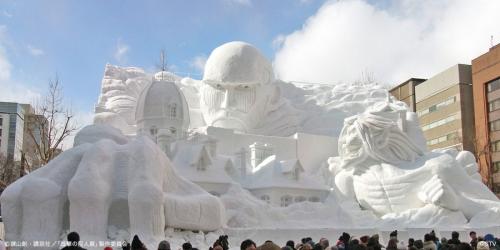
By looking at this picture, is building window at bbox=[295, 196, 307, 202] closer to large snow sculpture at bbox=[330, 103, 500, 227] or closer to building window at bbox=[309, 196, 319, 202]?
building window at bbox=[309, 196, 319, 202]

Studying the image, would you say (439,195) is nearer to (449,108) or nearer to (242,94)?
(242,94)

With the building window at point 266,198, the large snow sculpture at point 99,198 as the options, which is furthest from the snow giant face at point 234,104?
the large snow sculpture at point 99,198

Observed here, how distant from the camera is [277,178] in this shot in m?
27.7

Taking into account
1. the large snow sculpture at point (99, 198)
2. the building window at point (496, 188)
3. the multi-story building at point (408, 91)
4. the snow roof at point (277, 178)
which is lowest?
the large snow sculpture at point (99, 198)

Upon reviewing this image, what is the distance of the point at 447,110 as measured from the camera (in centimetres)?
6250

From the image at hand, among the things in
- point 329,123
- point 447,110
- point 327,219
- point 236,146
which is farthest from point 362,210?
point 447,110

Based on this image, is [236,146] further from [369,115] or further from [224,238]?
[224,238]

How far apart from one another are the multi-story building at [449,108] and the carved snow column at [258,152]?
102 ft

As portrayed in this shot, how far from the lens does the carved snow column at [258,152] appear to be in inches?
1200

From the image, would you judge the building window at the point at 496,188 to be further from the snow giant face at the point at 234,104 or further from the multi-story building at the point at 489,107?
the snow giant face at the point at 234,104

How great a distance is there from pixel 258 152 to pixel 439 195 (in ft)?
31.6

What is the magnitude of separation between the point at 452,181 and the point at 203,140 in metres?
12.4

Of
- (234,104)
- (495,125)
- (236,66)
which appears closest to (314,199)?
(234,104)

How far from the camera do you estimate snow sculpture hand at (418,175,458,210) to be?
26.2 meters
